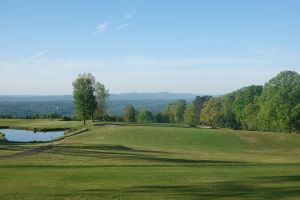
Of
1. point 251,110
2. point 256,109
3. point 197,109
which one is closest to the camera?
point 256,109

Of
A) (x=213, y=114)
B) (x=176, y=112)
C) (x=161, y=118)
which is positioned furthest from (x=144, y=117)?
(x=213, y=114)

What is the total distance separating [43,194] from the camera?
17.3m

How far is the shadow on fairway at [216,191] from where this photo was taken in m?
17.3

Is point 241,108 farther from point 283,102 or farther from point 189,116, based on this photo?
point 189,116

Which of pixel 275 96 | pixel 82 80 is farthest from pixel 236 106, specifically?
pixel 82 80

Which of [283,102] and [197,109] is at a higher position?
[283,102]

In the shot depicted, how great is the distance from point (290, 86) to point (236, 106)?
4014 centimetres

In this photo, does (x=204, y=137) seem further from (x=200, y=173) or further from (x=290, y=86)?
(x=200, y=173)

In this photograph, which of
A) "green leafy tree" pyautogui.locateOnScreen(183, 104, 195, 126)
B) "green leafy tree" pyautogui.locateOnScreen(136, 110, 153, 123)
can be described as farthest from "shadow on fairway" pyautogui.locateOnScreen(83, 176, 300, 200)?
"green leafy tree" pyautogui.locateOnScreen(136, 110, 153, 123)

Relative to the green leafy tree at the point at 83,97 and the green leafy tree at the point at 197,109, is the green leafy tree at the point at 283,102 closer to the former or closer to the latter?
the green leafy tree at the point at 83,97

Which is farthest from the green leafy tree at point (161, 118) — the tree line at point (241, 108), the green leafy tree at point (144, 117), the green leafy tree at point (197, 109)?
the green leafy tree at point (197, 109)

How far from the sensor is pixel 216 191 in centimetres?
1823

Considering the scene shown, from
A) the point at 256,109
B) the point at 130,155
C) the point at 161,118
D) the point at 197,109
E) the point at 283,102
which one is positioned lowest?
the point at 130,155

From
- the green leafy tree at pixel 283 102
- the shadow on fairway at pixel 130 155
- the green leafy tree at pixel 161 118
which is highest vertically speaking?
the green leafy tree at pixel 283 102
